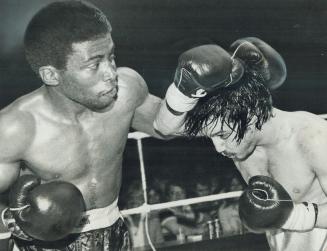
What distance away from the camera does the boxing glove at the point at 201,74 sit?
50.2 inches

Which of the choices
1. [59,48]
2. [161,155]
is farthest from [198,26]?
[59,48]

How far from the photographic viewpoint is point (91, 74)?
1.33m

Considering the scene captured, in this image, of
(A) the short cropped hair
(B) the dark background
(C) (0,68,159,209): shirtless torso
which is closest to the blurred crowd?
(B) the dark background

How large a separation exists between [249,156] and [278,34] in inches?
145

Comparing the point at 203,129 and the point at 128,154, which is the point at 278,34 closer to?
Answer: the point at 128,154

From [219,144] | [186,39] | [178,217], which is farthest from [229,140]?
[186,39]

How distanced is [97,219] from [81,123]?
0.33m

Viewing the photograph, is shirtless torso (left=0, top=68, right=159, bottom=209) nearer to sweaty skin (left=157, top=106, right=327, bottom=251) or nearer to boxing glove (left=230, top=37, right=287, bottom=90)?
sweaty skin (left=157, top=106, right=327, bottom=251)

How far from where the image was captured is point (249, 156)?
1.64 m

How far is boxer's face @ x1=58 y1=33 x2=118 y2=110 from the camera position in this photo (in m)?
1.29

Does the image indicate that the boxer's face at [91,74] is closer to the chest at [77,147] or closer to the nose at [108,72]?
the nose at [108,72]

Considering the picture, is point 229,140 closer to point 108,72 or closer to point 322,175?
point 322,175

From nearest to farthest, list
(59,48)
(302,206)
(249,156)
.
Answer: (59,48) < (302,206) < (249,156)

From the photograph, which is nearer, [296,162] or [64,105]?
[64,105]
